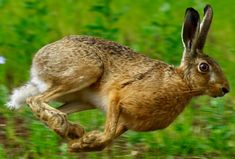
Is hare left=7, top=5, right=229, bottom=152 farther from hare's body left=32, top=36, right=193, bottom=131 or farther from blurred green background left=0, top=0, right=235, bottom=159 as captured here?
blurred green background left=0, top=0, right=235, bottom=159

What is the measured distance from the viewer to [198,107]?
29.3 feet

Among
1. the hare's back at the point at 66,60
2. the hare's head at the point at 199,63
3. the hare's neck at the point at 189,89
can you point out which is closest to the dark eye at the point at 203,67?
the hare's head at the point at 199,63

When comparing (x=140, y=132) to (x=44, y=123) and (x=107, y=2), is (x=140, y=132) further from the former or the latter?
(x=107, y=2)

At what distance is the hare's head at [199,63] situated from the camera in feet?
25.5

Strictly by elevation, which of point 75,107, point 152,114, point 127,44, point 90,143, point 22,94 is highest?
point 127,44

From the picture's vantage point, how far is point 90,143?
7.60m

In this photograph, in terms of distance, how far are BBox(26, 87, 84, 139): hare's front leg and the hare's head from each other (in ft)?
2.92

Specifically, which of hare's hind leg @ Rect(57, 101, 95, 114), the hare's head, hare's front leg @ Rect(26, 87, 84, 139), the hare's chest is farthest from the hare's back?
the hare's head

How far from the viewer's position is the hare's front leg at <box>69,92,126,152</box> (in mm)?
7598

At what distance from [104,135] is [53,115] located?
0.38 metres

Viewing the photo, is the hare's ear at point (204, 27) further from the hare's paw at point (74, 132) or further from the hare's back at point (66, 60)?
the hare's paw at point (74, 132)

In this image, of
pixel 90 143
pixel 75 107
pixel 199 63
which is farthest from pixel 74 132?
pixel 199 63

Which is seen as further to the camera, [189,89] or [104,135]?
[189,89]

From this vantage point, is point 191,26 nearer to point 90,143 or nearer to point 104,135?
point 104,135
